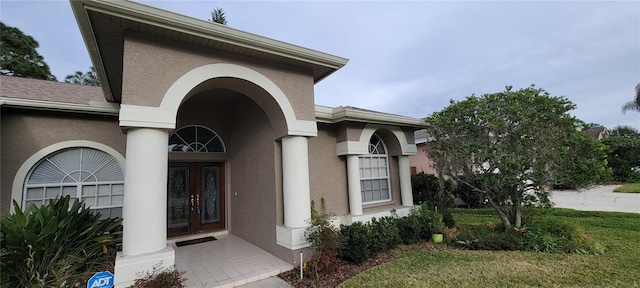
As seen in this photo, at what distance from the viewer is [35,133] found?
21.1 ft

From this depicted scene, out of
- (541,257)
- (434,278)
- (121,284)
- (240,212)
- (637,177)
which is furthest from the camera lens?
(637,177)

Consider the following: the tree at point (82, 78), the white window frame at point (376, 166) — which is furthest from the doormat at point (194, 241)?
the tree at point (82, 78)

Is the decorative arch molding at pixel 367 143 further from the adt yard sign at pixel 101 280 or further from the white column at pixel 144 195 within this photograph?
the adt yard sign at pixel 101 280

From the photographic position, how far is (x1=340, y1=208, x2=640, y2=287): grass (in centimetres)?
473

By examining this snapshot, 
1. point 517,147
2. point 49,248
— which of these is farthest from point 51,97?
point 517,147

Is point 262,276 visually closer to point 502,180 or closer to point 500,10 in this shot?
point 502,180

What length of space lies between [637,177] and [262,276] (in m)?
31.8

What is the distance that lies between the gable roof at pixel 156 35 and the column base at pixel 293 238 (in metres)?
3.98

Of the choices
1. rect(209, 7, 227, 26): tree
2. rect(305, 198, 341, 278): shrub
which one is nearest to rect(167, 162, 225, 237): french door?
rect(305, 198, 341, 278): shrub

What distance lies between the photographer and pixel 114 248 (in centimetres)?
560

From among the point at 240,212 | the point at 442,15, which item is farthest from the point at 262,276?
the point at 442,15

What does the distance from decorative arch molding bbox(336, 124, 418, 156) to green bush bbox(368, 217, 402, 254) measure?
2146 mm

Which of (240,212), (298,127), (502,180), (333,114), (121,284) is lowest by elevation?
(121,284)

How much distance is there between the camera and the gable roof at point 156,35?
4277 mm
